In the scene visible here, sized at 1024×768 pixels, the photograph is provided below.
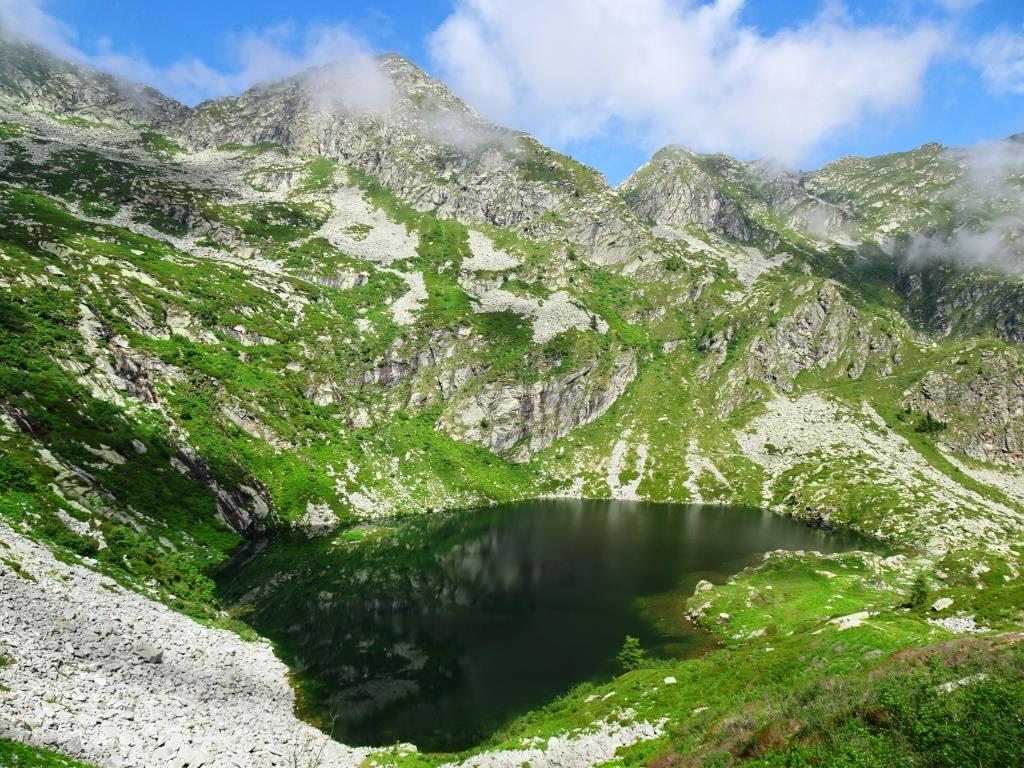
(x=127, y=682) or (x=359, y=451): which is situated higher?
(x=359, y=451)

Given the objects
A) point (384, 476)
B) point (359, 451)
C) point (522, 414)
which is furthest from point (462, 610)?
point (522, 414)

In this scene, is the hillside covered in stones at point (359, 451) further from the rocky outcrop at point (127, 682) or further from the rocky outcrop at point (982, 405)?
the rocky outcrop at point (982, 405)

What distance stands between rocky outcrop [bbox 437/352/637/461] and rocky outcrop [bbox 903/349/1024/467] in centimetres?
12307

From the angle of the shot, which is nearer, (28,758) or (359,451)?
(28,758)

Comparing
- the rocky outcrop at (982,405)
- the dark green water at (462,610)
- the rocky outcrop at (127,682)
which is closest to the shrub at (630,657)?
the dark green water at (462,610)

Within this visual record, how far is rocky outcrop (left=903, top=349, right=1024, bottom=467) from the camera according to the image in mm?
178000

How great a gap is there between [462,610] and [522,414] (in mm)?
118270

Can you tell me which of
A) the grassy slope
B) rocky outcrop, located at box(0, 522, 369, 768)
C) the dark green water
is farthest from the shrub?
rocky outcrop, located at box(0, 522, 369, 768)

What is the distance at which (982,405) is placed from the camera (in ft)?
616

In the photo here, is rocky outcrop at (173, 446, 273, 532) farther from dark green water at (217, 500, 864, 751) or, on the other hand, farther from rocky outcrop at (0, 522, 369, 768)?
rocky outcrop at (0, 522, 369, 768)

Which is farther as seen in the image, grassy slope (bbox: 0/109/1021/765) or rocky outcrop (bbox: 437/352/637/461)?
rocky outcrop (bbox: 437/352/637/461)

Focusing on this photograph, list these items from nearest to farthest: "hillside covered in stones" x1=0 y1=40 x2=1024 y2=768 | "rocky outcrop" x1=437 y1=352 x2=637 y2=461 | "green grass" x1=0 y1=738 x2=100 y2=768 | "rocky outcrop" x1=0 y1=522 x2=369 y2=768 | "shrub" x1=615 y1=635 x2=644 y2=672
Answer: "green grass" x1=0 y1=738 x2=100 y2=768 → "rocky outcrop" x1=0 y1=522 x2=369 y2=768 → "hillside covered in stones" x1=0 y1=40 x2=1024 y2=768 → "shrub" x1=615 y1=635 x2=644 y2=672 → "rocky outcrop" x1=437 y1=352 x2=637 y2=461

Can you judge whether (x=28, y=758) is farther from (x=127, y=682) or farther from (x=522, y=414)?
(x=522, y=414)

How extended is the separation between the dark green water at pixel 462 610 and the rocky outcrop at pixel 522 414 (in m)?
56.3
